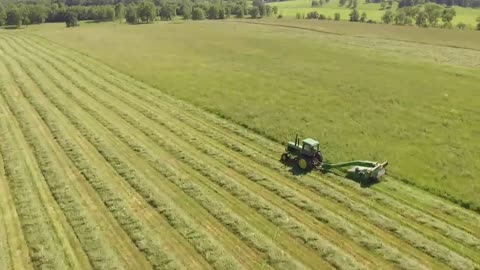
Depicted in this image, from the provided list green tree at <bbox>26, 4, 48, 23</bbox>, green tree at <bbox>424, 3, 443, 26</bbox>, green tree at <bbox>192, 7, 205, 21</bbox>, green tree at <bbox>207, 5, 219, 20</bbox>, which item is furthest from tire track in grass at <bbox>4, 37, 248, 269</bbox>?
green tree at <bbox>207, 5, 219, 20</bbox>

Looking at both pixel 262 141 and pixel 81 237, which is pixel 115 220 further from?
pixel 262 141

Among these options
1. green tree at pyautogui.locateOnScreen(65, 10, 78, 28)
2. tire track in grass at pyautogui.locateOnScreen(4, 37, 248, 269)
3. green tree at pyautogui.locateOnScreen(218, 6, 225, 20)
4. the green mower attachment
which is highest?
green tree at pyautogui.locateOnScreen(218, 6, 225, 20)

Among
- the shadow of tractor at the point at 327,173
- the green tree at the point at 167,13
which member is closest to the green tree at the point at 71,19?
the green tree at the point at 167,13

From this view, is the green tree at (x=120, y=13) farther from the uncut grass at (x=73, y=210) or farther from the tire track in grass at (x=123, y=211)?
the tire track in grass at (x=123, y=211)

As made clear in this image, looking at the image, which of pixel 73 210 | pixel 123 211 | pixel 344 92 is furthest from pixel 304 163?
pixel 344 92

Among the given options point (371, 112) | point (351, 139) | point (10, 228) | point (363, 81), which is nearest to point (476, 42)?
point (363, 81)

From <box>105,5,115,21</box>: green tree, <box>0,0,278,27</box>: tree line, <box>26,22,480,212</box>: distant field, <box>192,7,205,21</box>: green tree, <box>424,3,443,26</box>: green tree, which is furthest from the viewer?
<box>105,5,115,21</box>: green tree

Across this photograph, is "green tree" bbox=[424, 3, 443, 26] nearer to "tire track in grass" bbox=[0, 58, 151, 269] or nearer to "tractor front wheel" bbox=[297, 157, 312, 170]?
"tractor front wheel" bbox=[297, 157, 312, 170]
